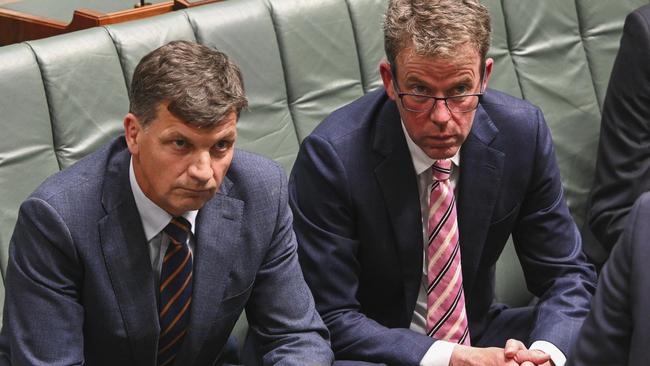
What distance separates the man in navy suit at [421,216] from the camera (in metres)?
1.88

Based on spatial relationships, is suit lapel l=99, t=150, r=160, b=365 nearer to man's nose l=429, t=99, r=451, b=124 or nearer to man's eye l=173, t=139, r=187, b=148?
man's eye l=173, t=139, r=187, b=148

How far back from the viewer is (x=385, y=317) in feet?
6.82

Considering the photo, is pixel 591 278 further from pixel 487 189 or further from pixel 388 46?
pixel 388 46

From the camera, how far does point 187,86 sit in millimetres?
1607

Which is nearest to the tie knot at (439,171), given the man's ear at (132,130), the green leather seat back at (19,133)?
the man's ear at (132,130)

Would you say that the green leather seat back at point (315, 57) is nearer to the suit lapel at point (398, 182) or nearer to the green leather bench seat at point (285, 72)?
the green leather bench seat at point (285, 72)

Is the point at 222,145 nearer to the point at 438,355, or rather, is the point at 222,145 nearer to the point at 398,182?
the point at 398,182

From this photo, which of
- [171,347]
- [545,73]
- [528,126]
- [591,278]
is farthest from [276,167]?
[545,73]

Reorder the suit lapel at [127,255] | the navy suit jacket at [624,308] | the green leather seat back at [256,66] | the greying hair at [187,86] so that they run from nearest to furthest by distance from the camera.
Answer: the navy suit jacket at [624,308] < the greying hair at [187,86] < the suit lapel at [127,255] < the green leather seat back at [256,66]

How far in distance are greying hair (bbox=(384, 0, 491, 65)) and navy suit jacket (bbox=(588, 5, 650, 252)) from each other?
57 cm

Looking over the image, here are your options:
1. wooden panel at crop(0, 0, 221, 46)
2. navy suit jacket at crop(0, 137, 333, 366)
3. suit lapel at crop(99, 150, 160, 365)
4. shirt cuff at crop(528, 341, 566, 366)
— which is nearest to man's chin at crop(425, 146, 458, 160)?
navy suit jacket at crop(0, 137, 333, 366)

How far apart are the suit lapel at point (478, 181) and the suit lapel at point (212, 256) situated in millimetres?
402

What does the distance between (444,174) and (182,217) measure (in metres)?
0.46

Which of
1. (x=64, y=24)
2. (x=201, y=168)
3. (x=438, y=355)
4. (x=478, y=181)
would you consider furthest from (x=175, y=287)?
(x=64, y=24)
